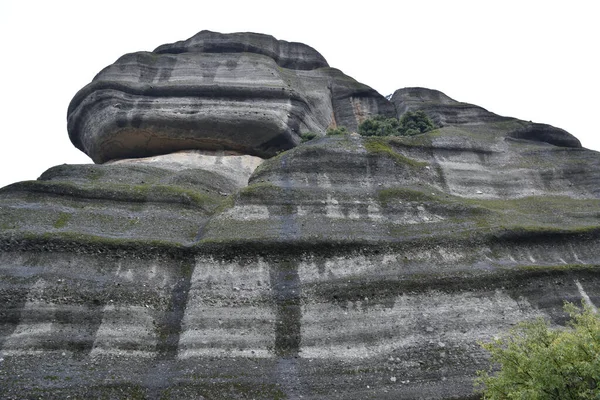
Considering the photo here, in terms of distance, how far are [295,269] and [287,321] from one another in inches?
85.7

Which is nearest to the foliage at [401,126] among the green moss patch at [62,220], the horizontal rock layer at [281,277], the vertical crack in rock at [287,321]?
the horizontal rock layer at [281,277]

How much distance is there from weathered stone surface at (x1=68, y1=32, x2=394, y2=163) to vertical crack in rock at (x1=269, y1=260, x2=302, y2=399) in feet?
52.1

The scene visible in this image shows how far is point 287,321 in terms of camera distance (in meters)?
15.4

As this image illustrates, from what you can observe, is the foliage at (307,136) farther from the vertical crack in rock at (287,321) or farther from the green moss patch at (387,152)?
the vertical crack in rock at (287,321)

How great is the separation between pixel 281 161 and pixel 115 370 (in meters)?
12.3

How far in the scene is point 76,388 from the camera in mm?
12680

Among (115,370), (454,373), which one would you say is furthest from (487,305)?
(115,370)

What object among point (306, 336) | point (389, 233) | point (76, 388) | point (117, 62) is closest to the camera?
point (76, 388)

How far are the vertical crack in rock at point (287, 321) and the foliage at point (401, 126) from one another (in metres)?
17.6

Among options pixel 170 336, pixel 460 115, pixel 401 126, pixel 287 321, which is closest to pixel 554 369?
pixel 287 321

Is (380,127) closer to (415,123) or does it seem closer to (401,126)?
(401,126)

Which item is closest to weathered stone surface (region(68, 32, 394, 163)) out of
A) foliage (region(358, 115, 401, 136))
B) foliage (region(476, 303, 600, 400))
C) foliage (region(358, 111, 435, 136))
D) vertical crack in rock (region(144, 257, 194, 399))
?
foliage (region(358, 115, 401, 136))

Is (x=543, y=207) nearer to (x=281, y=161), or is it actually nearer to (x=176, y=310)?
(x=281, y=161)

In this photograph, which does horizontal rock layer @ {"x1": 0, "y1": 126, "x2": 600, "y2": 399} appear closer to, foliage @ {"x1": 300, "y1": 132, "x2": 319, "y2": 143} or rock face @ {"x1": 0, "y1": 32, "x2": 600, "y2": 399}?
rock face @ {"x1": 0, "y1": 32, "x2": 600, "y2": 399}
